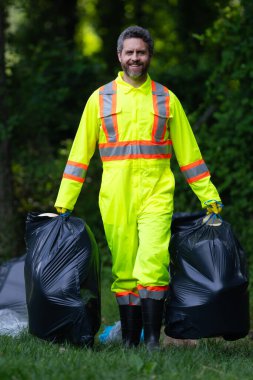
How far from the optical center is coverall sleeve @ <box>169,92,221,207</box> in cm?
513

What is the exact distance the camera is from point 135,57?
199 inches

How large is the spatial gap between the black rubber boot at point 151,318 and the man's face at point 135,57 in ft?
4.38

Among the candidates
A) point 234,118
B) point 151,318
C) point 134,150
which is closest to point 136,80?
point 134,150

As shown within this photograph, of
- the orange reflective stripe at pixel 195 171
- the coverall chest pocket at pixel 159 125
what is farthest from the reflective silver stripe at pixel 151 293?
the coverall chest pocket at pixel 159 125

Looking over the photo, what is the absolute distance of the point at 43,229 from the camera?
5105 millimetres

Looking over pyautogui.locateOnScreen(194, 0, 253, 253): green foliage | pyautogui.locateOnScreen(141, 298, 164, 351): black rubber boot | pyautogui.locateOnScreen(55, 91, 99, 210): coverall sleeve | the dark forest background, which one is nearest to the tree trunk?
the dark forest background

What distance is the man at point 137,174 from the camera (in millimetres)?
4980

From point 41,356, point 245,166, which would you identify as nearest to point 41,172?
point 245,166

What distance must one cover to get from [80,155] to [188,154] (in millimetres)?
654

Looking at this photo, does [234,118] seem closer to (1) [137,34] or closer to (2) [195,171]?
(2) [195,171]

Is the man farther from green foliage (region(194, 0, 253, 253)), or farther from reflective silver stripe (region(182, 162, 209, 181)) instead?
green foliage (region(194, 0, 253, 253))

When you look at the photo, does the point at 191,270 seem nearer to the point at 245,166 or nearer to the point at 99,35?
the point at 245,166

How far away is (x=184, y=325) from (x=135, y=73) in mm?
1505

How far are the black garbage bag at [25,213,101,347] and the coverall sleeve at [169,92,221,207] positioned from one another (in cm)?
72
